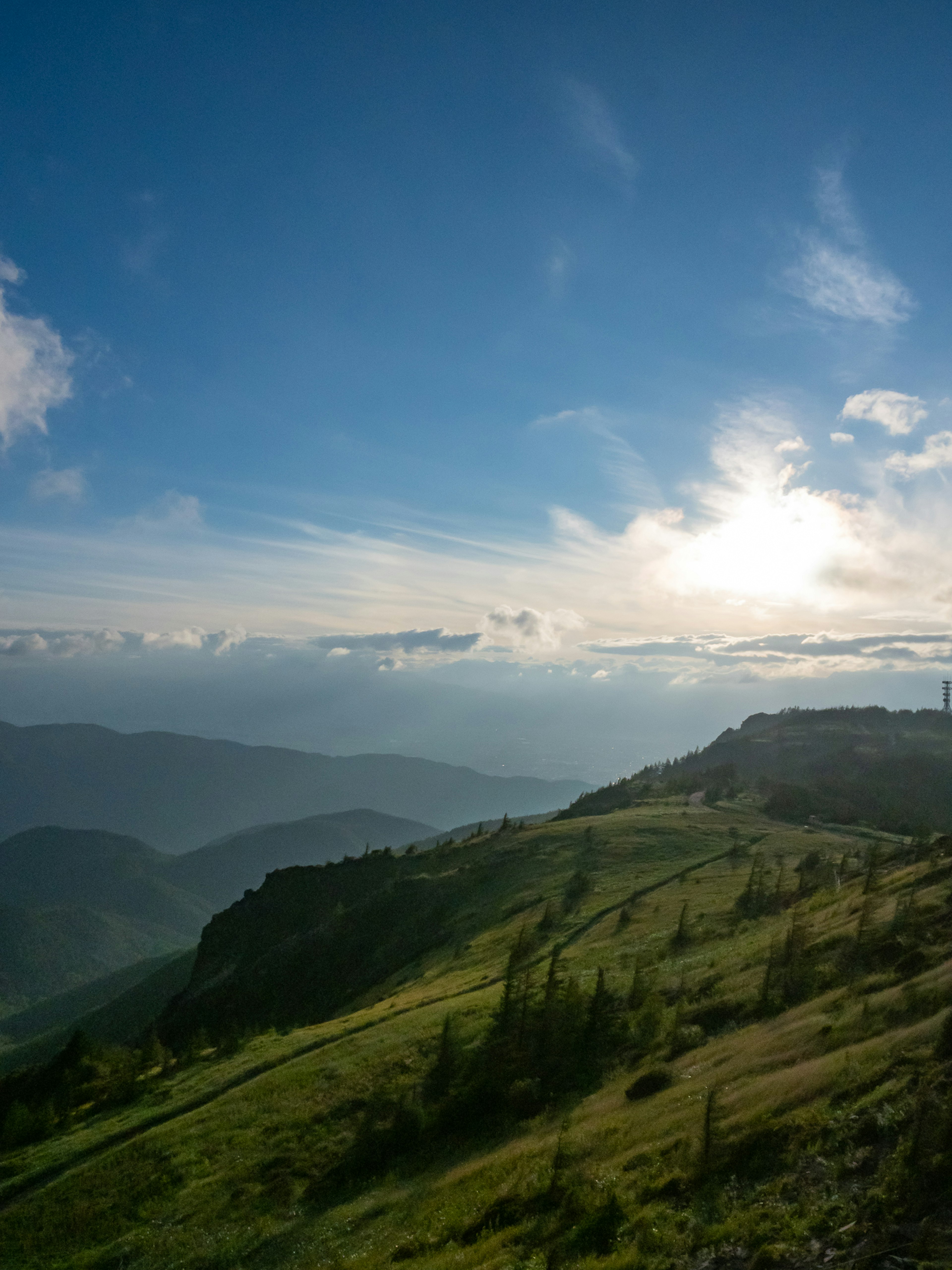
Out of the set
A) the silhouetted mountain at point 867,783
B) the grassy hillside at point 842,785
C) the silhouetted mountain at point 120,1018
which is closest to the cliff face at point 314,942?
the silhouetted mountain at point 120,1018

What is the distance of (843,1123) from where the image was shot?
14.0m

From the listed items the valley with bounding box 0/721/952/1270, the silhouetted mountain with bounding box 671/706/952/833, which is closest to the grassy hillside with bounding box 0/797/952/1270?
the valley with bounding box 0/721/952/1270

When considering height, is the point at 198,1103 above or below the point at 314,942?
above

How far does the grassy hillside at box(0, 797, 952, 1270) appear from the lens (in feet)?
42.8

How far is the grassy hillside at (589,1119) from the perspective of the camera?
13.0 m

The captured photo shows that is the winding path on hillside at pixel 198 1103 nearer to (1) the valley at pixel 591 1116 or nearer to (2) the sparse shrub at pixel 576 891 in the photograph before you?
(1) the valley at pixel 591 1116

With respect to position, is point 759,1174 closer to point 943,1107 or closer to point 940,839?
point 943,1107

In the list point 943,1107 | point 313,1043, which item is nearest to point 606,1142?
point 943,1107

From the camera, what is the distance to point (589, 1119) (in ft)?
67.8

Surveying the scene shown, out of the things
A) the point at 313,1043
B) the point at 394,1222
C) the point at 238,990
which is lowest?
the point at 238,990

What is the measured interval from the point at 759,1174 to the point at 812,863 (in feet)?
146

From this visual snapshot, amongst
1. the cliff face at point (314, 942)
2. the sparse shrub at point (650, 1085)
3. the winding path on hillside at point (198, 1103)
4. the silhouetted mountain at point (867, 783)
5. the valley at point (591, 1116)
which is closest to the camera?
the valley at point (591, 1116)

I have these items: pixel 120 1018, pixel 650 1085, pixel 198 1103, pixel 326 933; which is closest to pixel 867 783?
pixel 326 933

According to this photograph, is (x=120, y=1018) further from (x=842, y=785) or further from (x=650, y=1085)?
(x=842, y=785)
